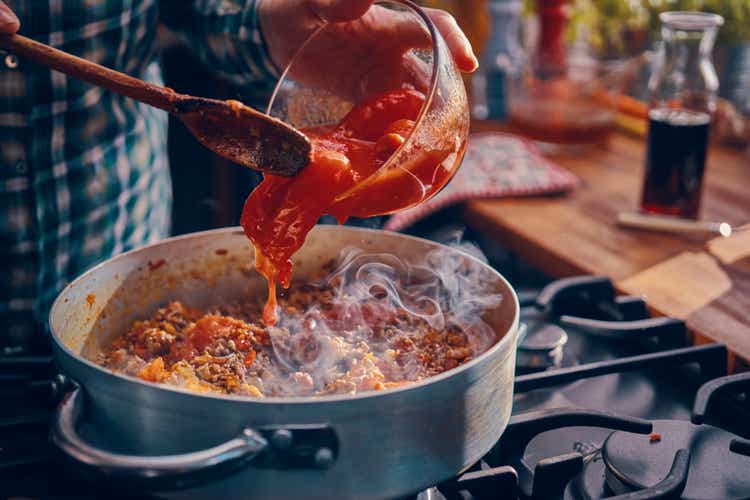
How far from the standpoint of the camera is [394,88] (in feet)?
3.39

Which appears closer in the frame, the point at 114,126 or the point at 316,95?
the point at 316,95

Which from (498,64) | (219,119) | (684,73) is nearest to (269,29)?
(219,119)

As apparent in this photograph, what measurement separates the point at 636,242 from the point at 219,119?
0.99m

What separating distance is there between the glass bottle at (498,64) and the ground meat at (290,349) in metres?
1.31

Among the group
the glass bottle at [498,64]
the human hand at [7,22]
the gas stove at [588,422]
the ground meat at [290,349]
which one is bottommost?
the gas stove at [588,422]

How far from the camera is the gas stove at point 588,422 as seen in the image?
873mm

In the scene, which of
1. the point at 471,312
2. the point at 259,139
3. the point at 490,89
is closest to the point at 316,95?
the point at 259,139

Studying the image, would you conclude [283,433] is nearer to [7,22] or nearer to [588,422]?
[588,422]

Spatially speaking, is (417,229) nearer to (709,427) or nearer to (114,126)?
(114,126)

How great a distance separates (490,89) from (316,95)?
1.32m

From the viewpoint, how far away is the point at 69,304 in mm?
973

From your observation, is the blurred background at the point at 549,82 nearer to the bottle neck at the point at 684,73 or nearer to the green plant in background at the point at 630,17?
the green plant in background at the point at 630,17

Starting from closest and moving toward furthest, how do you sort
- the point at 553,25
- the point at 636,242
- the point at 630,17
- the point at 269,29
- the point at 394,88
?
1. the point at 394,88
2. the point at 269,29
3. the point at 636,242
4. the point at 553,25
5. the point at 630,17

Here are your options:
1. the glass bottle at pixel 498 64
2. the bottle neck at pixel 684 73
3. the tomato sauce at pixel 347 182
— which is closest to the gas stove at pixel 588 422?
the tomato sauce at pixel 347 182
